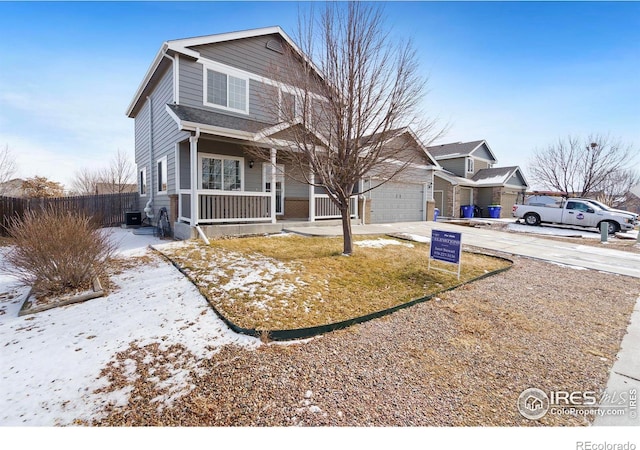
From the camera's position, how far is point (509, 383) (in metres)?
2.51

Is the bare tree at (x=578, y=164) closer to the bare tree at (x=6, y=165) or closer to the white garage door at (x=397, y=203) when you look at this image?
the white garage door at (x=397, y=203)

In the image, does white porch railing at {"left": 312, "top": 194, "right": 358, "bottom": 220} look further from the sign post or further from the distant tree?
the distant tree

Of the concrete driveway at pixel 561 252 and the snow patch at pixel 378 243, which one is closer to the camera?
the concrete driveway at pixel 561 252

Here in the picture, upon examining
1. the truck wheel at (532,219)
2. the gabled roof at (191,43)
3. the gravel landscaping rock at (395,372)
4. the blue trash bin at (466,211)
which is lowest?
the gravel landscaping rock at (395,372)

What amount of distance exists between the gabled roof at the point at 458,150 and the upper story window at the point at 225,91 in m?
18.4

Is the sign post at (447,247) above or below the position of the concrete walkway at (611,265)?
above

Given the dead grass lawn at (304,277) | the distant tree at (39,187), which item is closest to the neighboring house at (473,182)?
the dead grass lawn at (304,277)

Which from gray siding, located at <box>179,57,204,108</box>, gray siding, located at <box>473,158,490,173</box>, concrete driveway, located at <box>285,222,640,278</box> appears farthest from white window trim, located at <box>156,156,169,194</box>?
gray siding, located at <box>473,158,490,173</box>

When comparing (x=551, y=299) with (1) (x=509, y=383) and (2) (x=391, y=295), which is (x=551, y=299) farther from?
(1) (x=509, y=383)

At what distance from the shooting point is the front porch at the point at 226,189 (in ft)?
28.3

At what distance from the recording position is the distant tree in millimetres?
18156

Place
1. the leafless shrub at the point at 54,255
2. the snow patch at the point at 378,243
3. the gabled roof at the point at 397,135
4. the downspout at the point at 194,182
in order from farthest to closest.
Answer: the snow patch at the point at 378,243 → the downspout at the point at 194,182 → the gabled roof at the point at 397,135 → the leafless shrub at the point at 54,255
